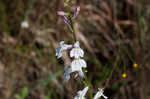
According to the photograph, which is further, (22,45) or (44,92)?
(22,45)

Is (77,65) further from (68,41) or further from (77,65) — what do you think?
(68,41)

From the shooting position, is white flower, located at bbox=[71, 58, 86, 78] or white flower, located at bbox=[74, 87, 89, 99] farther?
white flower, located at bbox=[74, 87, 89, 99]

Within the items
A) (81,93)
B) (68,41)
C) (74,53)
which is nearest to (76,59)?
(74,53)

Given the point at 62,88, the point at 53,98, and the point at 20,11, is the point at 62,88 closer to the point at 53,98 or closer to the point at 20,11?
the point at 53,98

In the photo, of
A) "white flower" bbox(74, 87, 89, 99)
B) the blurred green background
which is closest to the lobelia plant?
"white flower" bbox(74, 87, 89, 99)

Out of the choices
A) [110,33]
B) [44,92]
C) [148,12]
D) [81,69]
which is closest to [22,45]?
[44,92]

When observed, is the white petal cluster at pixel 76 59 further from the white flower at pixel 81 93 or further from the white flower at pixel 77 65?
the white flower at pixel 81 93

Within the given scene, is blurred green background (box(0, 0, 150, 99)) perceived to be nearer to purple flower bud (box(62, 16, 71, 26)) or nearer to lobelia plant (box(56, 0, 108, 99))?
lobelia plant (box(56, 0, 108, 99))

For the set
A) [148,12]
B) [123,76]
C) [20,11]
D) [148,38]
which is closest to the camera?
[123,76]
